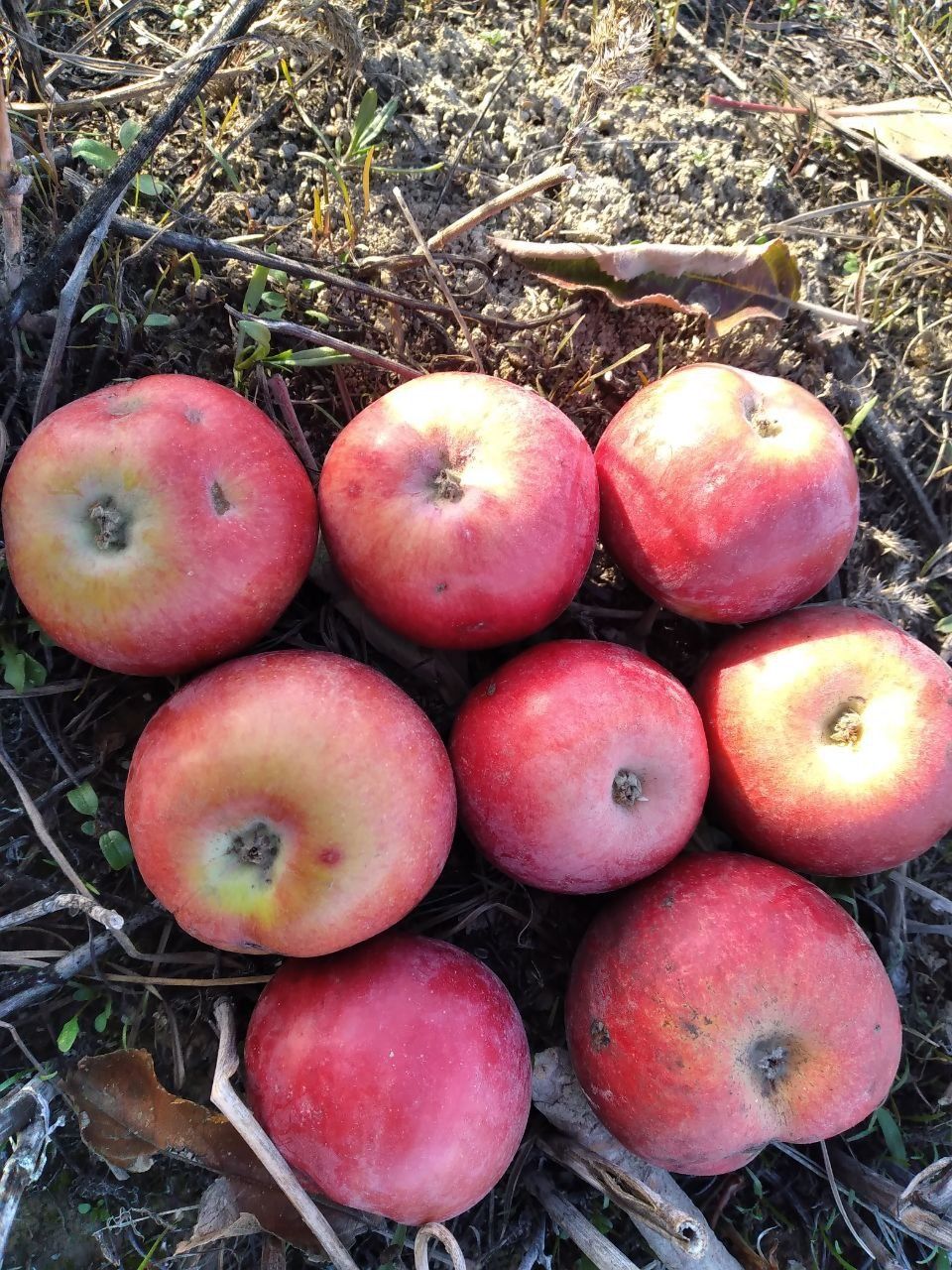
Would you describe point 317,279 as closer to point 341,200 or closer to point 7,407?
point 341,200

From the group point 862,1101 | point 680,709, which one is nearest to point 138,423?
point 680,709

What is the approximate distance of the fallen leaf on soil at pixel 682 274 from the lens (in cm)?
239

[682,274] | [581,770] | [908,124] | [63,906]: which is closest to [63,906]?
[63,906]

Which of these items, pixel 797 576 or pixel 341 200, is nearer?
pixel 797 576

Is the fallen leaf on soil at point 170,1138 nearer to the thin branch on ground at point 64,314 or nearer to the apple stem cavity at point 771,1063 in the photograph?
the apple stem cavity at point 771,1063

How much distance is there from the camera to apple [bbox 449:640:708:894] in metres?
1.84

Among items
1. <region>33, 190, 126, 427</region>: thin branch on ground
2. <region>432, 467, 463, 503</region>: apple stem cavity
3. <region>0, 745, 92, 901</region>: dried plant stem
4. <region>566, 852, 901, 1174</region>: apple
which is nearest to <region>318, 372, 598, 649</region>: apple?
<region>432, 467, 463, 503</region>: apple stem cavity

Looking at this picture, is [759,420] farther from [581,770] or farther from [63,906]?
[63,906]

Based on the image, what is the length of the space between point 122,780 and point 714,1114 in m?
1.56

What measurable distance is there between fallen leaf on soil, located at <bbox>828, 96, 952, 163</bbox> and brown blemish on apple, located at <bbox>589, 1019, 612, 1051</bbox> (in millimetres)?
2672

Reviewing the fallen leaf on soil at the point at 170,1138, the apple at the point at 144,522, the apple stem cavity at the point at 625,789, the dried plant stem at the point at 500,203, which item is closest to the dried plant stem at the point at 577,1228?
the fallen leaf on soil at the point at 170,1138

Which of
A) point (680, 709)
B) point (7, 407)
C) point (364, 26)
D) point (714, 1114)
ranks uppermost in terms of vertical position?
point (364, 26)

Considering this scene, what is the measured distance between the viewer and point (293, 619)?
7.47ft

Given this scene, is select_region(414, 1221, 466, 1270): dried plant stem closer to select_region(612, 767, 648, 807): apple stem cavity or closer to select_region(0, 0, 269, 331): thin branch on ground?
select_region(612, 767, 648, 807): apple stem cavity
